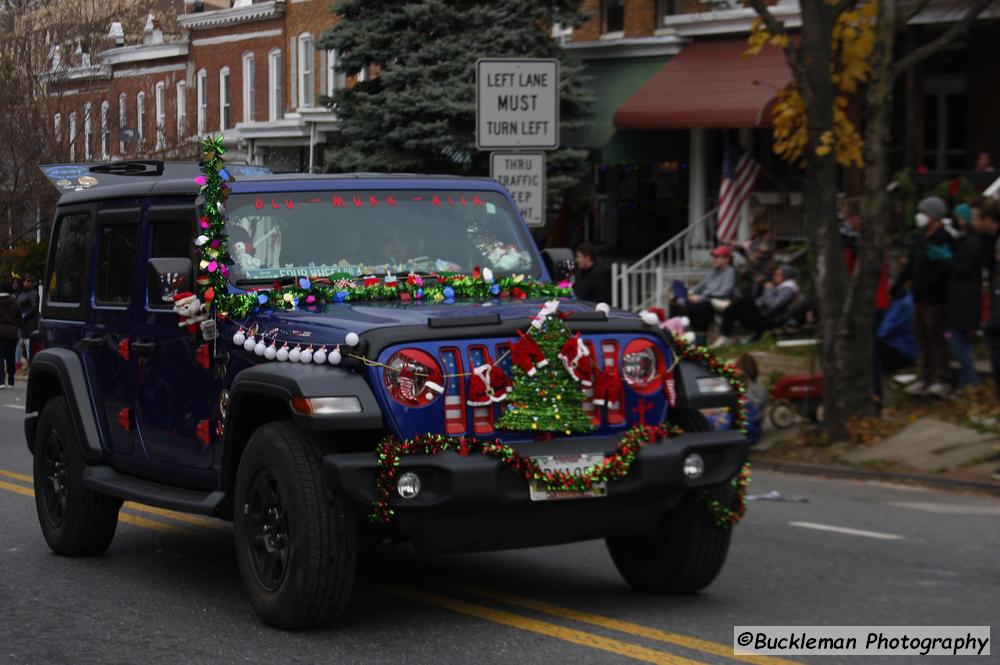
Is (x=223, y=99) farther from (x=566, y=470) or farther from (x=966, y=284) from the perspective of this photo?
(x=566, y=470)

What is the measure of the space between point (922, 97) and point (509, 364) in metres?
18.6

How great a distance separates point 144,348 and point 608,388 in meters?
2.72

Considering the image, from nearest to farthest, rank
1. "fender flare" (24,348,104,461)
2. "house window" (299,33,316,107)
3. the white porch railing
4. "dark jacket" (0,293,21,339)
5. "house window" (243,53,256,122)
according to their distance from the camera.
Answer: "fender flare" (24,348,104,461) < the white porch railing < "dark jacket" (0,293,21,339) < "house window" (299,33,316,107) < "house window" (243,53,256,122)

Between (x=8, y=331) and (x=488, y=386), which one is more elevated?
(x=488, y=386)

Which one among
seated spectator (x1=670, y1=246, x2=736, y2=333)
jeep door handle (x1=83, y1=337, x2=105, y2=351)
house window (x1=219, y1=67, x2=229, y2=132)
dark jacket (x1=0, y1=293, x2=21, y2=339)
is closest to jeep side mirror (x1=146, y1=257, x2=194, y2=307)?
jeep door handle (x1=83, y1=337, x2=105, y2=351)

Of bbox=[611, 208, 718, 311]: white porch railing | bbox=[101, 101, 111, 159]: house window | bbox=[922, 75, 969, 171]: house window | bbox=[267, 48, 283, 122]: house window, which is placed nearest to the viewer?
bbox=[611, 208, 718, 311]: white porch railing

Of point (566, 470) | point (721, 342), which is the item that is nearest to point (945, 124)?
point (721, 342)

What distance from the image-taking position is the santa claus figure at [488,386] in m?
6.68

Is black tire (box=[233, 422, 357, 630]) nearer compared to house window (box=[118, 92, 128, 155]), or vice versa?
black tire (box=[233, 422, 357, 630])

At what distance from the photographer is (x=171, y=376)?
26.5 ft

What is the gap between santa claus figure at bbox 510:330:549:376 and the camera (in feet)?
22.1

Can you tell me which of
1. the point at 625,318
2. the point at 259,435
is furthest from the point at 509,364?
the point at 259,435

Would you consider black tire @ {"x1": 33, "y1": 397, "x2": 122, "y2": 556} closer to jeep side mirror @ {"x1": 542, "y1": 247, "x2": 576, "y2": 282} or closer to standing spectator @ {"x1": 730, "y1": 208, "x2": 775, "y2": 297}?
jeep side mirror @ {"x1": 542, "y1": 247, "x2": 576, "y2": 282}

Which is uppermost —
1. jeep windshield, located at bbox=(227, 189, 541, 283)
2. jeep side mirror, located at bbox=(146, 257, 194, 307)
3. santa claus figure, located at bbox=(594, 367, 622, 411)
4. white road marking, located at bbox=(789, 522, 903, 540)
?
jeep windshield, located at bbox=(227, 189, 541, 283)
